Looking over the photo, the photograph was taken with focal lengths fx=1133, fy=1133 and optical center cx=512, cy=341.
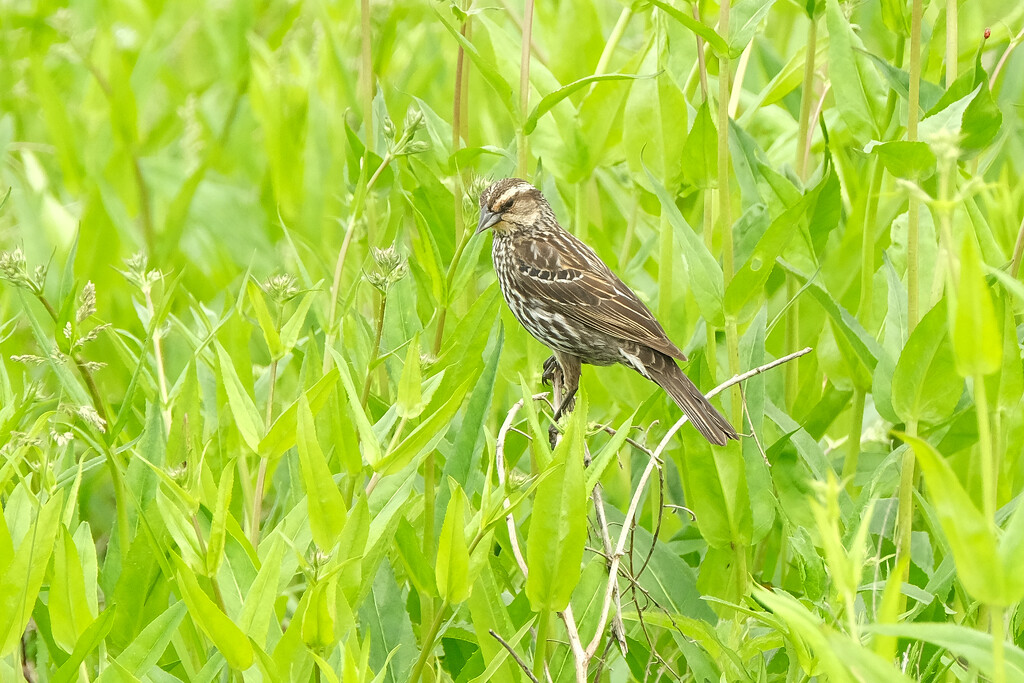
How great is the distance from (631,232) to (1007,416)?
1.33 meters

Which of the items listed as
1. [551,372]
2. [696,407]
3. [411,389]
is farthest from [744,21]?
[411,389]

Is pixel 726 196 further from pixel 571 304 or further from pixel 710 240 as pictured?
pixel 571 304

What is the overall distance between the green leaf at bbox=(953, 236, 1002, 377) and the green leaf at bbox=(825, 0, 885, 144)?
169 centimetres

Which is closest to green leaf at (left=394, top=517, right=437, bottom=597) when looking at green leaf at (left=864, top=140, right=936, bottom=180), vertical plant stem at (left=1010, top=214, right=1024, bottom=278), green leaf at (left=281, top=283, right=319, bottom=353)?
green leaf at (left=281, top=283, right=319, bottom=353)

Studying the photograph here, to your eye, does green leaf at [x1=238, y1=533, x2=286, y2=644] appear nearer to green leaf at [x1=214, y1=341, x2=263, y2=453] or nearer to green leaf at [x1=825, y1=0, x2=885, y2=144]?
green leaf at [x1=214, y1=341, x2=263, y2=453]

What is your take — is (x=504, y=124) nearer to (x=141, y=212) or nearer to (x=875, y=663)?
(x=141, y=212)

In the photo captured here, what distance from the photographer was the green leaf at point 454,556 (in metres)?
1.97

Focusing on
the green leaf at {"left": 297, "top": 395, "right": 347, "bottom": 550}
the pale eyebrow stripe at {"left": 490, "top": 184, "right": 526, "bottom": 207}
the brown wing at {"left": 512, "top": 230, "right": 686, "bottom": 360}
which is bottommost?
the brown wing at {"left": 512, "top": 230, "right": 686, "bottom": 360}

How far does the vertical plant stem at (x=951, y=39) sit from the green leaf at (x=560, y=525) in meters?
1.28

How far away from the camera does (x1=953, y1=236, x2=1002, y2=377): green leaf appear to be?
153cm

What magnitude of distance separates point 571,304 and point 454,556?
154cm

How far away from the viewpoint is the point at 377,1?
4.49 m

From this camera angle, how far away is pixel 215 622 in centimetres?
196

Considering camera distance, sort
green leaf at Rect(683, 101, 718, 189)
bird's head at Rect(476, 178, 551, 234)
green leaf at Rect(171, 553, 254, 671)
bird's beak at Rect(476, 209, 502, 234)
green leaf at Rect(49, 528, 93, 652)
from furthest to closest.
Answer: bird's head at Rect(476, 178, 551, 234)
bird's beak at Rect(476, 209, 502, 234)
green leaf at Rect(683, 101, 718, 189)
green leaf at Rect(49, 528, 93, 652)
green leaf at Rect(171, 553, 254, 671)
